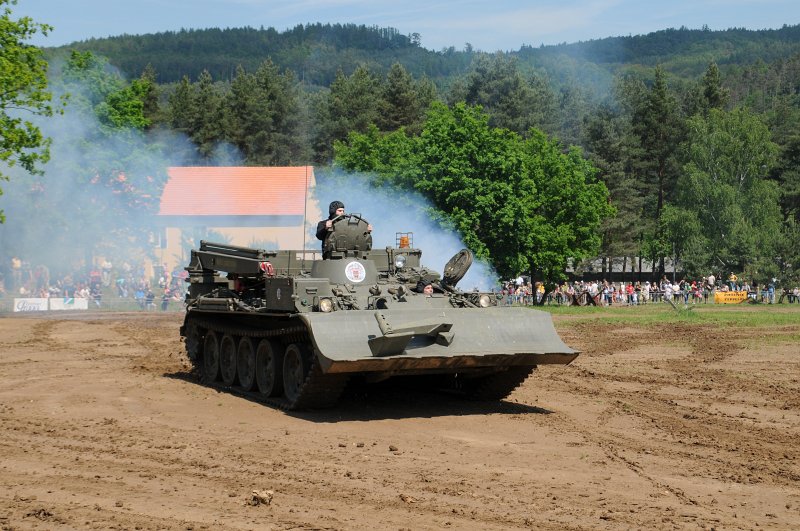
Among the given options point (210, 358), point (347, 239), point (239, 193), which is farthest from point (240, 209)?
point (347, 239)

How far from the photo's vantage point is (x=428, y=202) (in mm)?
47375

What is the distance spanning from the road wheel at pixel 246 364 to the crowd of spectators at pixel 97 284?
107ft

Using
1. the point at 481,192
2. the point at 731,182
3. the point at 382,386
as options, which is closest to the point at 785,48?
the point at 731,182

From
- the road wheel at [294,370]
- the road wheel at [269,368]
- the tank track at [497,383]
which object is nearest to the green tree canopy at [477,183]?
the road wheel at [269,368]

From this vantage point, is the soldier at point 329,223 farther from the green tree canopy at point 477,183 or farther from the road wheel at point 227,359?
the green tree canopy at point 477,183

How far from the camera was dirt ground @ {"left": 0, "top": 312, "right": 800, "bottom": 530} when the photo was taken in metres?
9.63

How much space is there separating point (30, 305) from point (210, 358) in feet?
105

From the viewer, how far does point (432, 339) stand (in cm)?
1546

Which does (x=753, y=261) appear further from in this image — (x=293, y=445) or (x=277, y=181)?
(x=293, y=445)

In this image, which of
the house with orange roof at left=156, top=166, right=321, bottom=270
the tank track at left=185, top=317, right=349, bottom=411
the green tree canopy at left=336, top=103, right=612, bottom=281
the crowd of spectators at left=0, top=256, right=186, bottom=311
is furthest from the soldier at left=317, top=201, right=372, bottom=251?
the house with orange roof at left=156, top=166, right=321, bottom=270

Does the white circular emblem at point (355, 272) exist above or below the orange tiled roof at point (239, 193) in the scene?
below

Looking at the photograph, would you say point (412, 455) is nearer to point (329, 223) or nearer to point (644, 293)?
point (329, 223)

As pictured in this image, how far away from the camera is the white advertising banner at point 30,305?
165 feet

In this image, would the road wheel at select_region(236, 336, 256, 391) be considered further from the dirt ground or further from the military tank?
the dirt ground
